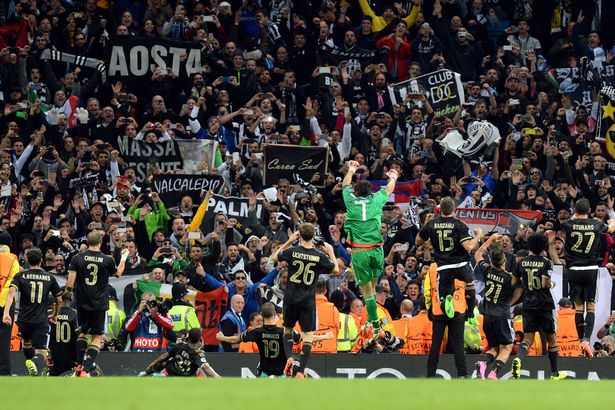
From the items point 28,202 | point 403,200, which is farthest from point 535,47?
point 28,202

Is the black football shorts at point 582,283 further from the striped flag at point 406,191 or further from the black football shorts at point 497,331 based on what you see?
the striped flag at point 406,191

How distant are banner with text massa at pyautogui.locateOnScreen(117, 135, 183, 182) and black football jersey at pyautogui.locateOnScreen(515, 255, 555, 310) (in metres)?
8.32

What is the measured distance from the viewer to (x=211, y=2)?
28.9 meters

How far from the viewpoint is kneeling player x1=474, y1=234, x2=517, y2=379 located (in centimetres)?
1853

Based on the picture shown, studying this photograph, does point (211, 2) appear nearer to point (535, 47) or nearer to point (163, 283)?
point (535, 47)

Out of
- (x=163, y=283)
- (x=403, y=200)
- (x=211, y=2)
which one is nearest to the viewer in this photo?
(x=163, y=283)

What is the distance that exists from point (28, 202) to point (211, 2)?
24.0 feet

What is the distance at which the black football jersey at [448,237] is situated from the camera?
57.3 feet

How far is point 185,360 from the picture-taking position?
1812cm

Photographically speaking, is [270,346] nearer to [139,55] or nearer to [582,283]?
[582,283]

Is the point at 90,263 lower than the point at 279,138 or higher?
lower

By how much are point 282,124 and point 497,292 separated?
906 centimetres

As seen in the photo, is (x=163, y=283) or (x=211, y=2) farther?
(x=211, y=2)

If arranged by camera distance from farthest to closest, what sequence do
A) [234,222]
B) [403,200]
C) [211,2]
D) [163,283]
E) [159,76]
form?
[211,2]
[159,76]
[403,200]
[234,222]
[163,283]
